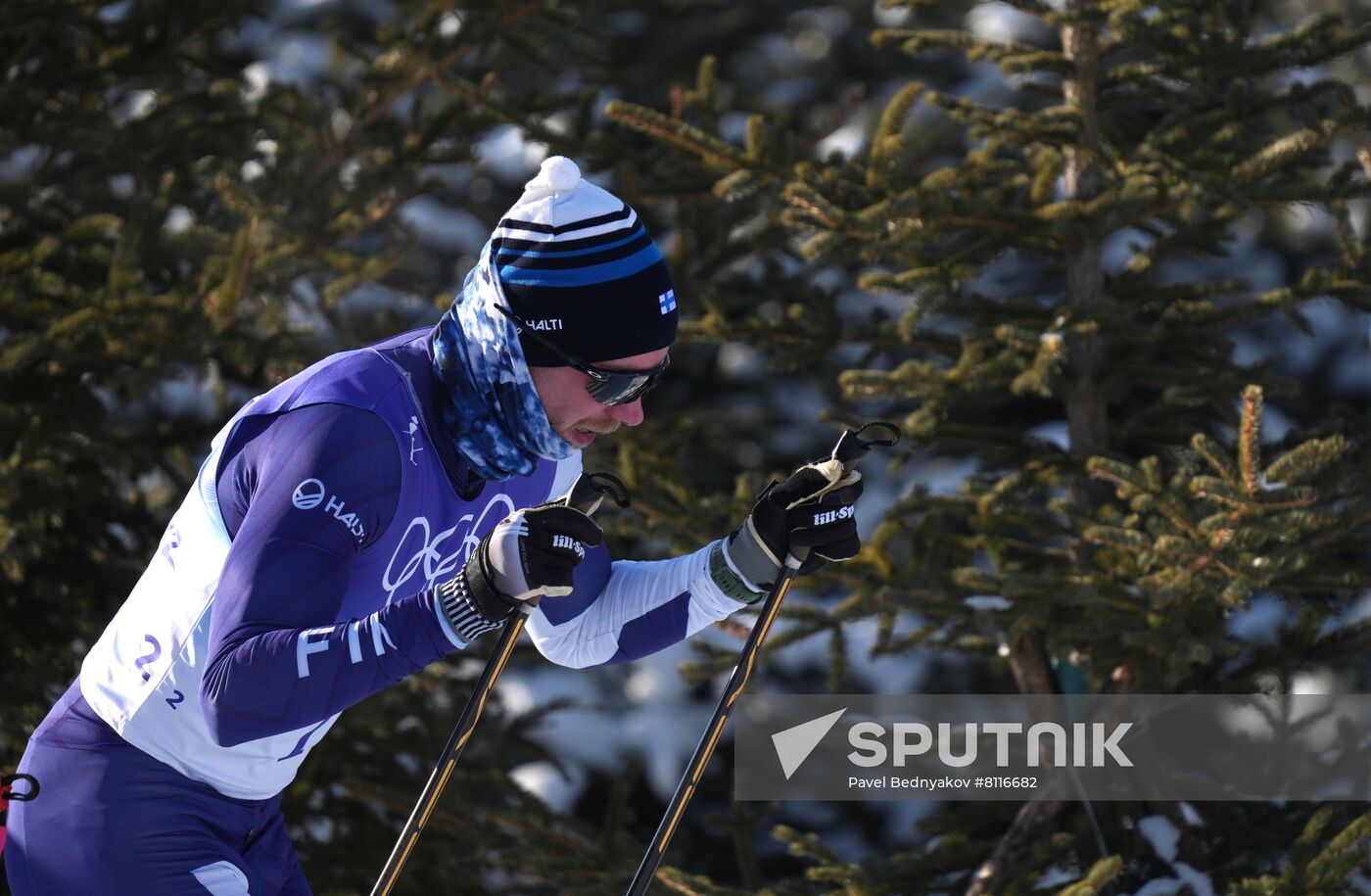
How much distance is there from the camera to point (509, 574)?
2.61m

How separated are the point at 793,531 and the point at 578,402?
531mm

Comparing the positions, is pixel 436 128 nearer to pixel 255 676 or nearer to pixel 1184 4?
pixel 1184 4

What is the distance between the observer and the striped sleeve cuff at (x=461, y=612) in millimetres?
2600

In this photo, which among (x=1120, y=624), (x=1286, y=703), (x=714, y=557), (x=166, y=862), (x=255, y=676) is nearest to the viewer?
(x=255, y=676)

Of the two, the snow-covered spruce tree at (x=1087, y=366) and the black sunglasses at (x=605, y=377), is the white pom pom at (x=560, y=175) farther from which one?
the snow-covered spruce tree at (x=1087, y=366)

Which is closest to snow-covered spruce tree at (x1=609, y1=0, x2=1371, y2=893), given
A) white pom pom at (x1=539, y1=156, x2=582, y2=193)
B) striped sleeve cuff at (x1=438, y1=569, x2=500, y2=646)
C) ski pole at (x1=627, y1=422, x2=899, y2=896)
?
ski pole at (x1=627, y1=422, x2=899, y2=896)

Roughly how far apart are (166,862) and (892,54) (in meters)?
6.84

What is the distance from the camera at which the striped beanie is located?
9.88ft

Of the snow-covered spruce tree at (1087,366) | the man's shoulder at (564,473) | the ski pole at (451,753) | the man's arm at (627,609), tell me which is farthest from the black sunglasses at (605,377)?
the snow-covered spruce tree at (1087,366)

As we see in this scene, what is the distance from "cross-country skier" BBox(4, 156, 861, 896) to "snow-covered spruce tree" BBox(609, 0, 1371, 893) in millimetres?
1715

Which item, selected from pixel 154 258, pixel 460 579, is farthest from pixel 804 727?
pixel 460 579

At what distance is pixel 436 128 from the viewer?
6.29 m

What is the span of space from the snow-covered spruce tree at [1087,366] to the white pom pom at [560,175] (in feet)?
5.50

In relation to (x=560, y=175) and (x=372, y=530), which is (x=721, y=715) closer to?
(x=372, y=530)
